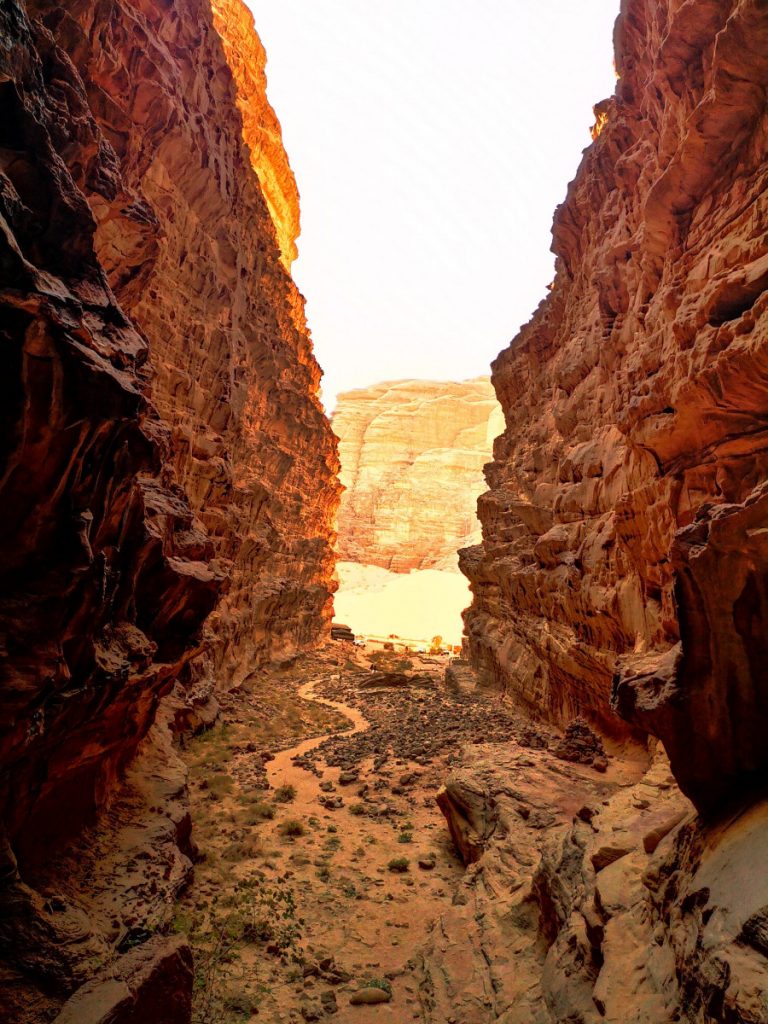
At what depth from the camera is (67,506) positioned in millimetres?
5543

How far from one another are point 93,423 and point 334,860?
9493 mm

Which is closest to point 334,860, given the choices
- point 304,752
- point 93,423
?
point 304,752

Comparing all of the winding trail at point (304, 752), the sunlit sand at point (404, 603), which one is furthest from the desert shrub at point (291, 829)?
the sunlit sand at point (404, 603)

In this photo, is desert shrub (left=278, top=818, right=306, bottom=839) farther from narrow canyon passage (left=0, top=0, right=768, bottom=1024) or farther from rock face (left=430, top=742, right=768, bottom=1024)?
Answer: rock face (left=430, top=742, right=768, bottom=1024)

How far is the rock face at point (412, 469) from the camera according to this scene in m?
93.7

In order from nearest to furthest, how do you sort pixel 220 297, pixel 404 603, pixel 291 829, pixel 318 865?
pixel 318 865
pixel 291 829
pixel 220 297
pixel 404 603

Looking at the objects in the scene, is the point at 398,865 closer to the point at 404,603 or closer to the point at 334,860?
the point at 334,860

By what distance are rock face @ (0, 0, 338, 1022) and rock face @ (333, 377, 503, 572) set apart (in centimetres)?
7427

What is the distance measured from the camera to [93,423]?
543 cm

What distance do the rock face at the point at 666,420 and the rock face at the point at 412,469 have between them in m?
70.8

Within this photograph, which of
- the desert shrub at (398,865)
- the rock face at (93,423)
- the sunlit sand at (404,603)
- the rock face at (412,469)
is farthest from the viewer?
the rock face at (412,469)

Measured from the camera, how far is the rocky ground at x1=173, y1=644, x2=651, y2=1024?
22.9ft

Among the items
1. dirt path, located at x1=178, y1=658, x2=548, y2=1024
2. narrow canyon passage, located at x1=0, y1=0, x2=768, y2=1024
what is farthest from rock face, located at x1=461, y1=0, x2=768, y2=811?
dirt path, located at x1=178, y1=658, x2=548, y2=1024

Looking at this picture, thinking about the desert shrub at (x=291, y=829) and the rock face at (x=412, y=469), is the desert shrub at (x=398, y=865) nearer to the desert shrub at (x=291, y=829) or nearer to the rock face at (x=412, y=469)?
the desert shrub at (x=291, y=829)
